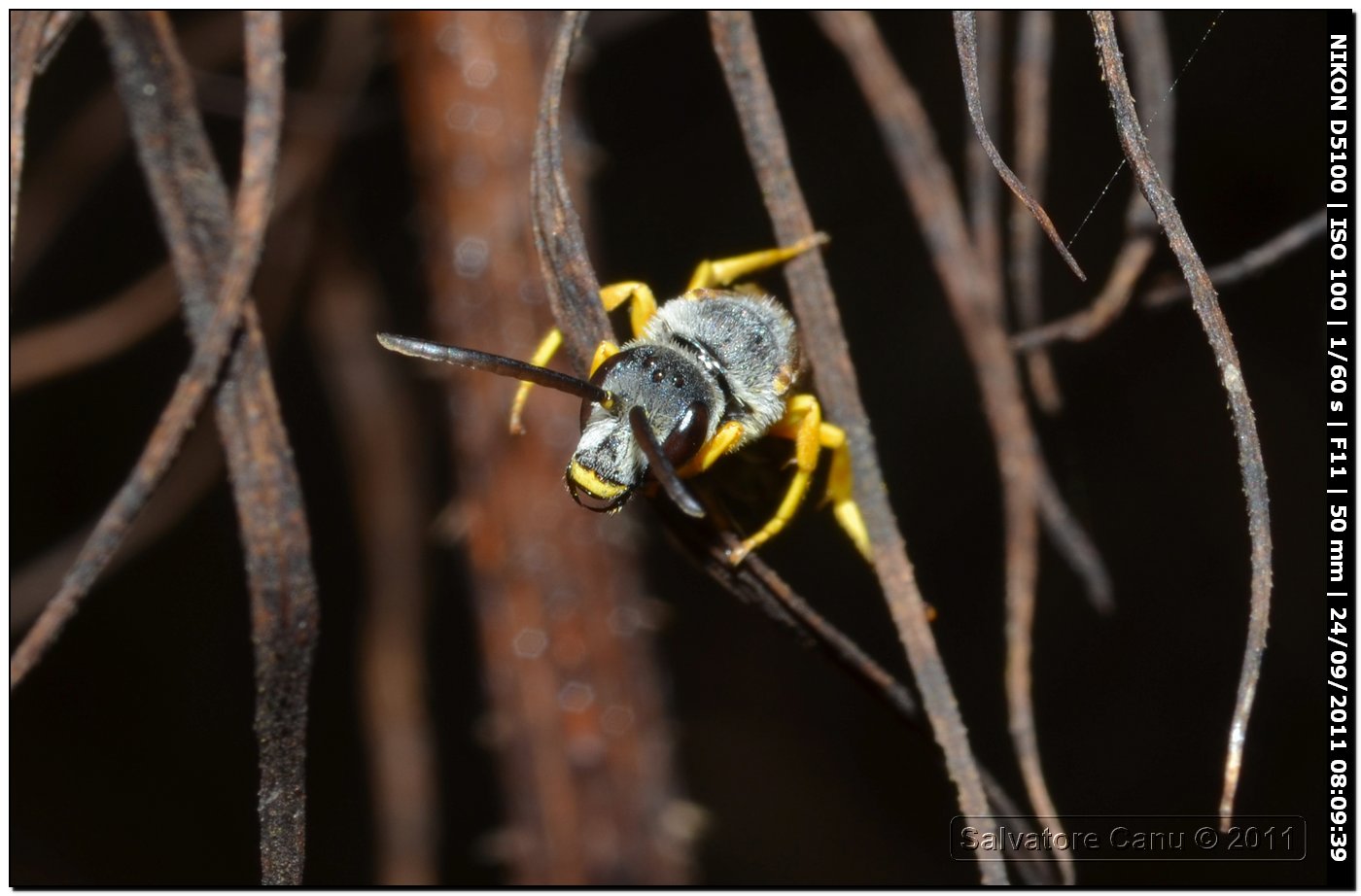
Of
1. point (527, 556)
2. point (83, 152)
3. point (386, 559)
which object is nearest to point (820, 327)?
point (527, 556)

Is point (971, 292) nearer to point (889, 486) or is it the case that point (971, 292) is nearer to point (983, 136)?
point (983, 136)

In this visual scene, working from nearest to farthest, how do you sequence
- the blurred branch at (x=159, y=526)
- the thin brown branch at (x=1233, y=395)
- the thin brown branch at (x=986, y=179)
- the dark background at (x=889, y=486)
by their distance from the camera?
1. the thin brown branch at (x=1233, y=395)
2. the thin brown branch at (x=986, y=179)
3. the blurred branch at (x=159, y=526)
4. the dark background at (x=889, y=486)

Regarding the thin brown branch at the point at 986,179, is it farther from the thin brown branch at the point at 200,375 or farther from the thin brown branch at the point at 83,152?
the thin brown branch at the point at 83,152

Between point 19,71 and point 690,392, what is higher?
point 19,71

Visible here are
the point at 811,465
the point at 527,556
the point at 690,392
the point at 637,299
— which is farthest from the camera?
the point at 527,556

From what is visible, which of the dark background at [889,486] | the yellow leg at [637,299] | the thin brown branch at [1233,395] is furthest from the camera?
the dark background at [889,486]

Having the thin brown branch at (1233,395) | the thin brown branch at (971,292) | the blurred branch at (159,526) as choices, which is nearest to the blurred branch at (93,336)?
the blurred branch at (159,526)

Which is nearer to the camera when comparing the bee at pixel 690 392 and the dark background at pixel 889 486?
the bee at pixel 690 392
